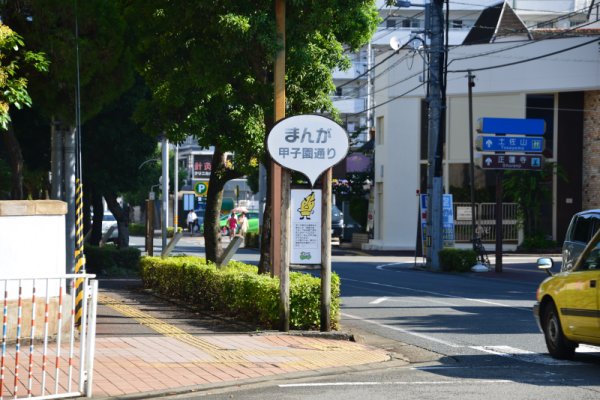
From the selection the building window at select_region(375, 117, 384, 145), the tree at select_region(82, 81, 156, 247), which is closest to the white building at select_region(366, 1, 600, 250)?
the building window at select_region(375, 117, 384, 145)

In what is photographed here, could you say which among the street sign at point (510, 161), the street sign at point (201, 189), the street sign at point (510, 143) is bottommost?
the street sign at point (201, 189)

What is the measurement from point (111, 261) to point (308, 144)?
57.9 feet

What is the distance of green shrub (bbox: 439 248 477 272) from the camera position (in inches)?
1318

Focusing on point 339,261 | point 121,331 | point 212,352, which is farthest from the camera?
point 339,261

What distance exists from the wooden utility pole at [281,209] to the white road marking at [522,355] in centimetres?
256

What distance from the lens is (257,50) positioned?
16906 millimetres

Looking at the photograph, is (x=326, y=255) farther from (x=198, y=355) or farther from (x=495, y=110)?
(x=495, y=110)

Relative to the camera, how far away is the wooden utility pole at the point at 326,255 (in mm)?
14053

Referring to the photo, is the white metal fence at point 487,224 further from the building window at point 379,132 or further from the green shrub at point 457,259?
the green shrub at point 457,259

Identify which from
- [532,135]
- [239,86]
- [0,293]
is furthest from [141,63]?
[532,135]

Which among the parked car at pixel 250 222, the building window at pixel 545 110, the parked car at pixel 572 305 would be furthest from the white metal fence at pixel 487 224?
the parked car at pixel 572 305

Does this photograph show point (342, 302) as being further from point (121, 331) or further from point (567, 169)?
point (567, 169)

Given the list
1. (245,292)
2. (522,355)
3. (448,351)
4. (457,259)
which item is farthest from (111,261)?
(522,355)

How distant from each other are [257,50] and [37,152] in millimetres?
13850
